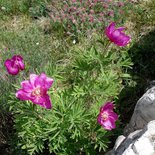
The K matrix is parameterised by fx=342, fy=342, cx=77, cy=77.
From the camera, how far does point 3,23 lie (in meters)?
5.11

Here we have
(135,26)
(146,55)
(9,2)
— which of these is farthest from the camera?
(9,2)

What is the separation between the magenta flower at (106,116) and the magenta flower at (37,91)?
0.44 m

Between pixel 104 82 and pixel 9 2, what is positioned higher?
pixel 104 82

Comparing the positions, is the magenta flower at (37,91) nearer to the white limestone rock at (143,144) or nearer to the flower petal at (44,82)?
the flower petal at (44,82)

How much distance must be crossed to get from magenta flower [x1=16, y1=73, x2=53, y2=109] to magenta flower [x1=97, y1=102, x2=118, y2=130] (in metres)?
0.44

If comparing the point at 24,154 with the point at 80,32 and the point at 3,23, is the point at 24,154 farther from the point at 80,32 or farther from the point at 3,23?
the point at 3,23

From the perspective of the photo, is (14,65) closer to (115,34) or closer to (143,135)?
(115,34)

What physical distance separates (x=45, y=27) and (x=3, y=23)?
0.66 metres

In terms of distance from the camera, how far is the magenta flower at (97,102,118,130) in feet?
8.12

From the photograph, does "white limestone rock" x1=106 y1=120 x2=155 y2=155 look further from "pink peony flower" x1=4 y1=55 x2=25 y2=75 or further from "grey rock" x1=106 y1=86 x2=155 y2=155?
"pink peony flower" x1=4 y1=55 x2=25 y2=75

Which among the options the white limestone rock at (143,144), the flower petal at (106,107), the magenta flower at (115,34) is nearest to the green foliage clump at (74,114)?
the magenta flower at (115,34)

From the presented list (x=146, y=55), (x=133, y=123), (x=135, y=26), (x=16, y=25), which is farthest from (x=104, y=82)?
(x=16, y=25)

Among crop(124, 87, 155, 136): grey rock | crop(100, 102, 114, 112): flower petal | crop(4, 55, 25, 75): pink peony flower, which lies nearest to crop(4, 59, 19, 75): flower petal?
crop(4, 55, 25, 75): pink peony flower

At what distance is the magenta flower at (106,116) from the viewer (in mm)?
2475
